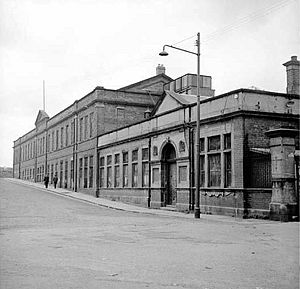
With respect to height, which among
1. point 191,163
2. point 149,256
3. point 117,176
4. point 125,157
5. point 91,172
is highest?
point 125,157

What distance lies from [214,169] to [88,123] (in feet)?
76.0

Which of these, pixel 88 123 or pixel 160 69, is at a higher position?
pixel 160 69

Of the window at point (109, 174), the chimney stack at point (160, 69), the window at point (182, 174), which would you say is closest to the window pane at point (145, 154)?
the window at point (182, 174)

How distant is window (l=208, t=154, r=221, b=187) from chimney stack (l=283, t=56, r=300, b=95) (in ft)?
21.1

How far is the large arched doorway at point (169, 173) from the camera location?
28094mm

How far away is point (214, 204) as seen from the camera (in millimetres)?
22906

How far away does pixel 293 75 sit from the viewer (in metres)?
26.2

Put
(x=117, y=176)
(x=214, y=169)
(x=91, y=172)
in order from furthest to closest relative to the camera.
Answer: (x=91, y=172), (x=117, y=176), (x=214, y=169)

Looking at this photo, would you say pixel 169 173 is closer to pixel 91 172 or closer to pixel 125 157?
pixel 125 157

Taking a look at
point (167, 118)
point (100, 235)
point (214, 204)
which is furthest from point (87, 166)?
point (100, 235)

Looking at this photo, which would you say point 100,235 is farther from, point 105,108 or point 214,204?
point 105,108

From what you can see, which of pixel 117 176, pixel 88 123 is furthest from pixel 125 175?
pixel 88 123

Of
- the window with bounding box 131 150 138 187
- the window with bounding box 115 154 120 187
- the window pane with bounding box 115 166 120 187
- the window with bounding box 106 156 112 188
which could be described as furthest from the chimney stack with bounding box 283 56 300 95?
the window with bounding box 106 156 112 188

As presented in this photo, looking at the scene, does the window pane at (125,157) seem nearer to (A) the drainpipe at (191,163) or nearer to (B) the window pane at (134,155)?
(B) the window pane at (134,155)
